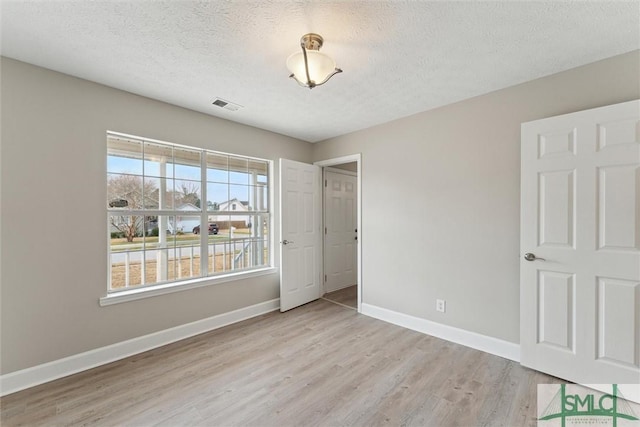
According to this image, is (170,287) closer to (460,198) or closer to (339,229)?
(339,229)

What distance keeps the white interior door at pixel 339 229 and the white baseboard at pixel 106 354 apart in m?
1.70

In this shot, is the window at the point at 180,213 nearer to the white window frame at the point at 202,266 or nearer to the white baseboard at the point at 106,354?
the white window frame at the point at 202,266

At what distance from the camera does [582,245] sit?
6.69 ft

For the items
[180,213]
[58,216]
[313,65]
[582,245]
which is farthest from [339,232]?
[58,216]

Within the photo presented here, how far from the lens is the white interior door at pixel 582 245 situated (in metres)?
1.88

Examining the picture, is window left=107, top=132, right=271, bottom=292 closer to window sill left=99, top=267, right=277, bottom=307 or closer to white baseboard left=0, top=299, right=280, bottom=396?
window sill left=99, top=267, right=277, bottom=307

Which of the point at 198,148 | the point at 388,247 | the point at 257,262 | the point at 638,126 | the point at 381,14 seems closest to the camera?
the point at 381,14

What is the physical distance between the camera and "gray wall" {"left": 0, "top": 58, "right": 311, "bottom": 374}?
203 centimetres

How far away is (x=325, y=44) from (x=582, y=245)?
7.81ft

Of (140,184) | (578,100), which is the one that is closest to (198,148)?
(140,184)

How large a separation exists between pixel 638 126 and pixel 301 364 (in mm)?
3040

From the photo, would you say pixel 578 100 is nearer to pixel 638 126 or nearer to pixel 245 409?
pixel 638 126

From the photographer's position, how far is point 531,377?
2180mm

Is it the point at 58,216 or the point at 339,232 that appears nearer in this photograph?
the point at 58,216
